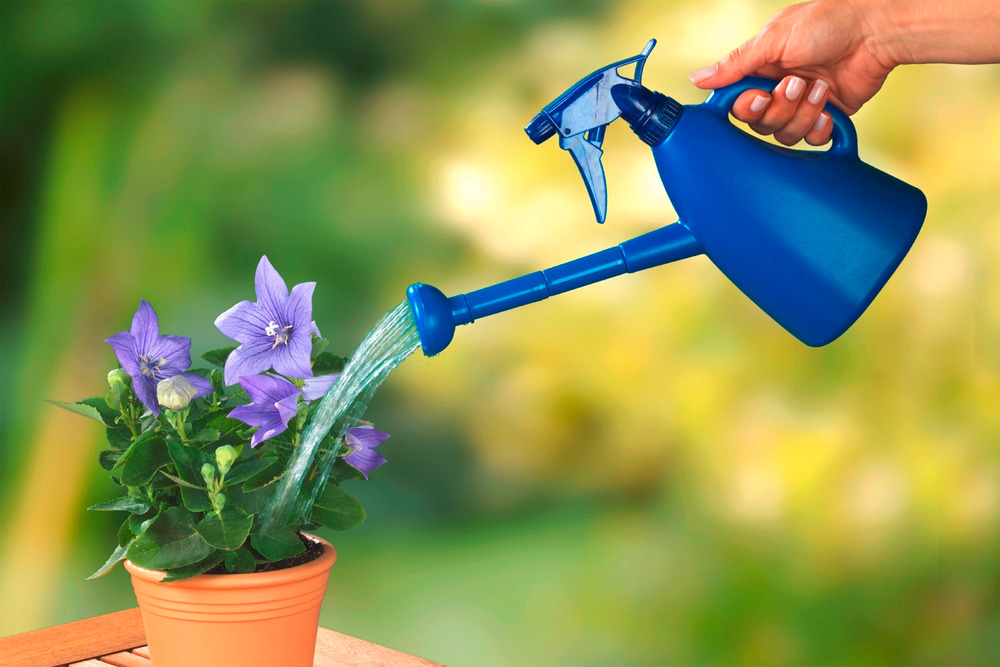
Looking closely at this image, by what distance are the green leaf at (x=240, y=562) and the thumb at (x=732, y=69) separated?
0.55 m

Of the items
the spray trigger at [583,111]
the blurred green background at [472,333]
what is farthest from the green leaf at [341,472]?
the blurred green background at [472,333]

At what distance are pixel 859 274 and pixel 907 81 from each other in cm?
100

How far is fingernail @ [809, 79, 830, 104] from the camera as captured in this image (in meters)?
0.82

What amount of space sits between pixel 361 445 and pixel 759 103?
1.49 ft

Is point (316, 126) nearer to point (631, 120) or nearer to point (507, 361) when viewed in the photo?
point (507, 361)

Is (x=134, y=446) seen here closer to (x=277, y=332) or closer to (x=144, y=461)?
(x=144, y=461)

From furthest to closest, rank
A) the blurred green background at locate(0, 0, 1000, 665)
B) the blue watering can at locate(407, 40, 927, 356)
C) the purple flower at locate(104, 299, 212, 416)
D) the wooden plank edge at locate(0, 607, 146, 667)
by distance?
the blurred green background at locate(0, 0, 1000, 665) < the wooden plank edge at locate(0, 607, 146, 667) < the purple flower at locate(104, 299, 212, 416) < the blue watering can at locate(407, 40, 927, 356)

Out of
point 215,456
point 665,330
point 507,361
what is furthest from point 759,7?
point 215,456

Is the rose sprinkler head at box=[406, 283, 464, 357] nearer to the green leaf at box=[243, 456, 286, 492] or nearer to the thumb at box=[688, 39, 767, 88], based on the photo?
the green leaf at box=[243, 456, 286, 492]

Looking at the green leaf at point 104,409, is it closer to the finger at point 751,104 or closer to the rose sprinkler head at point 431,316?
the rose sprinkler head at point 431,316

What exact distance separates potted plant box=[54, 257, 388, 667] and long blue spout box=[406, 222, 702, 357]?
15 cm

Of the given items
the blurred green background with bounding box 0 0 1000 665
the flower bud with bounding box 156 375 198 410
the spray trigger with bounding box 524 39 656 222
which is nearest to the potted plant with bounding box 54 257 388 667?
the flower bud with bounding box 156 375 198 410

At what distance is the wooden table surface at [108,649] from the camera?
3.15ft

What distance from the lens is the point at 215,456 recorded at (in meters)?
0.81
